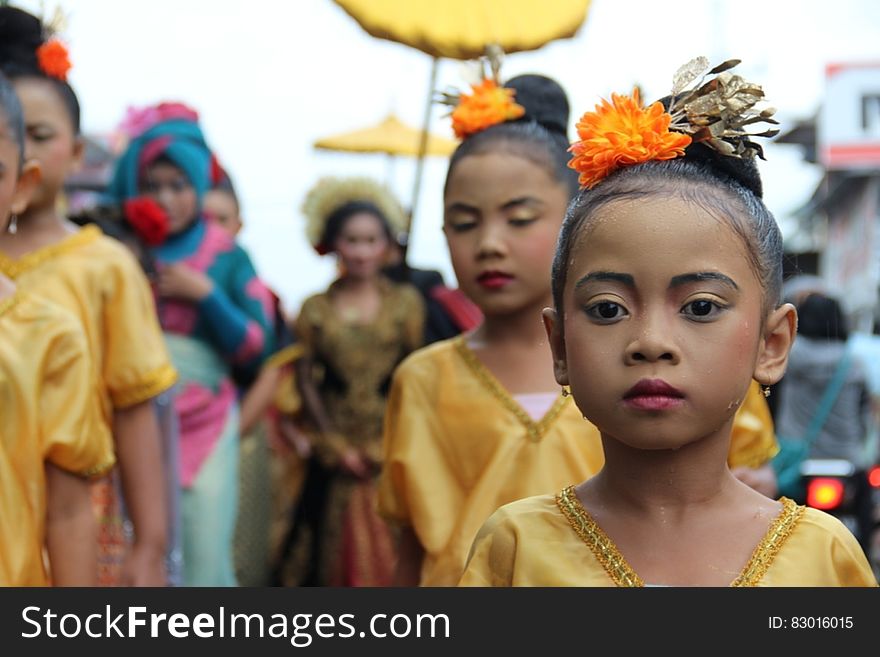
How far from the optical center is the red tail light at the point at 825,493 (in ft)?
19.7

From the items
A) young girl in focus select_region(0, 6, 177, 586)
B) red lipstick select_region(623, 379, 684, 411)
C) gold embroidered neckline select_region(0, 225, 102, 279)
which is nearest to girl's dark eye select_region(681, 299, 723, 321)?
red lipstick select_region(623, 379, 684, 411)

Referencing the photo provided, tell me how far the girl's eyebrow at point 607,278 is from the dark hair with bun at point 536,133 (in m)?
1.25

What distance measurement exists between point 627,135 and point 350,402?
4.52 meters

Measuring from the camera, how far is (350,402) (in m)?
6.59

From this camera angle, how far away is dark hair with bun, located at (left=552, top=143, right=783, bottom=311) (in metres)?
2.12

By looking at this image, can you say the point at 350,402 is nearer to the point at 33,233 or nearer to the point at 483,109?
the point at 33,233

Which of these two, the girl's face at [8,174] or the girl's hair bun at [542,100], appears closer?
the girl's face at [8,174]

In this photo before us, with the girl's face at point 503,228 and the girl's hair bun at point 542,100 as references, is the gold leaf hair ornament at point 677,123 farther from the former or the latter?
the girl's hair bun at point 542,100

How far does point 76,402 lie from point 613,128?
4.94 feet

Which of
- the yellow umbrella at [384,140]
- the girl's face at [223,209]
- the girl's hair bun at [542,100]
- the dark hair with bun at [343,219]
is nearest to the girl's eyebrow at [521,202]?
the girl's hair bun at [542,100]

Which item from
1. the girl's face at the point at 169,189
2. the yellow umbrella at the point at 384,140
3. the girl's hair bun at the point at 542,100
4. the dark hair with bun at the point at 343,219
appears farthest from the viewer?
the yellow umbrella at the point at 384,140

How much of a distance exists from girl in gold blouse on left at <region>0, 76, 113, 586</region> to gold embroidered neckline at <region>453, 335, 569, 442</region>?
0.84 metres

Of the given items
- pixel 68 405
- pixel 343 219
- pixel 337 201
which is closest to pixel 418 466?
pixel 68 405

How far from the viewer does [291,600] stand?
231cm
